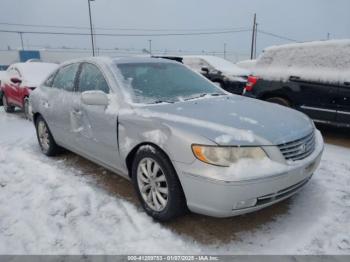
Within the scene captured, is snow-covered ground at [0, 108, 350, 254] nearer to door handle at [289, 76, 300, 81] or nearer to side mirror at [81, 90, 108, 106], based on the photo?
side mirror at [81, 90, 108, 106]

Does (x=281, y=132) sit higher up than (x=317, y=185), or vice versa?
(x=281, y=132)

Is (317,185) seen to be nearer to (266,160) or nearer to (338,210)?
(338,210)

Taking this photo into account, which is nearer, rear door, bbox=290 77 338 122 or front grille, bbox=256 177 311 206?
front grille, bbox=256 177 311 206

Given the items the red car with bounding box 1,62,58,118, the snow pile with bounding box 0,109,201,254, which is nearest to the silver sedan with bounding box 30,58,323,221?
the snow pile with bounding box 0,109,201,254

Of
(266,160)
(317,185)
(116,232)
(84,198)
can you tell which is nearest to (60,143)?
(84,198)

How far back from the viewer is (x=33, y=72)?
8703mm

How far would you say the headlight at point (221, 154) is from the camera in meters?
2.47

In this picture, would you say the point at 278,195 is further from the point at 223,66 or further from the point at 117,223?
the point at 223,66

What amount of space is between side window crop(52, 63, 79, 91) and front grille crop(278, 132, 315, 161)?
2.84m

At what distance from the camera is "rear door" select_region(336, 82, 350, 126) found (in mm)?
5371

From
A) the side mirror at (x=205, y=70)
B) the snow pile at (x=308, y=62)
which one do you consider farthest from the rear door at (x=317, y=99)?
the side mirror at (x=205, y=70)

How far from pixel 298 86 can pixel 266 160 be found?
393 cm

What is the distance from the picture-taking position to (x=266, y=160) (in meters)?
2.54

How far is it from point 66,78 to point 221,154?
9.53 feet
